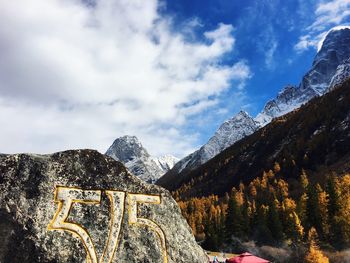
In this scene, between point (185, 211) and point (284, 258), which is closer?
point (284, 258)

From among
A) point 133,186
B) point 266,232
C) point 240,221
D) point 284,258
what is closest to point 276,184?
point 240,221

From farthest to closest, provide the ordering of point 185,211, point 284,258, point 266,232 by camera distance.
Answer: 1. point 185,211
2. point 266,232
3. point 284,258

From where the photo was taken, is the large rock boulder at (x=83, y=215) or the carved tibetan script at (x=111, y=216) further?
the carved tibetan script at (x=111, y=216)

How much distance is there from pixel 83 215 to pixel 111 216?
1.14 metres

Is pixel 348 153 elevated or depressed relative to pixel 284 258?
elevated

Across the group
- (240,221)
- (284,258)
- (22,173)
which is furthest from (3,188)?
(240,221)

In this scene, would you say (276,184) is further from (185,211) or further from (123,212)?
(123,212)

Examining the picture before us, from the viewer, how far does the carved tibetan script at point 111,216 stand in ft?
50.8

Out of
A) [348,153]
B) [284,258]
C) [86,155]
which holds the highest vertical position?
[348,153]

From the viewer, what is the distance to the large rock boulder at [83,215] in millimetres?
14859

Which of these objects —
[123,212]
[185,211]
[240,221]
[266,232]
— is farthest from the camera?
[185,211]

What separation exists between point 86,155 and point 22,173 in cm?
267

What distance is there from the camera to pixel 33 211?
15.2m

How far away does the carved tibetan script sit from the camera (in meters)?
15.5
